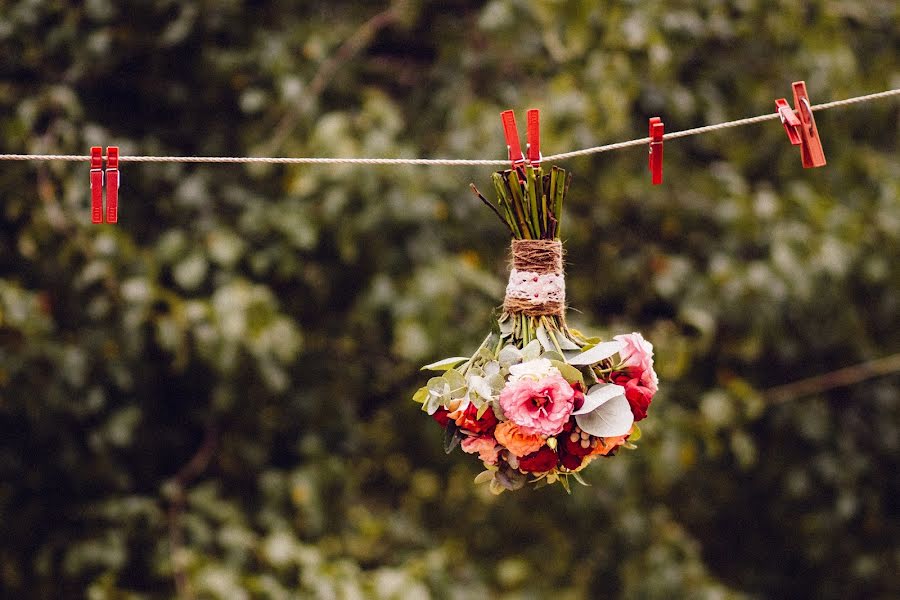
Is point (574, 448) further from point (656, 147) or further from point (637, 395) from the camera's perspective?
point (656, 147)

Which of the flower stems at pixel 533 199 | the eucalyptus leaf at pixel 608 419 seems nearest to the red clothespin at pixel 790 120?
the flower stems at pixel 533 199

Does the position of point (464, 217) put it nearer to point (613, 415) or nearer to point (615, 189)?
point (615, 189)

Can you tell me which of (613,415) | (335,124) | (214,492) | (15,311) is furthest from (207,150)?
(613,415)

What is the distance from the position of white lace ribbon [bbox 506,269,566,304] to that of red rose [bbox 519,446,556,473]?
161 mm

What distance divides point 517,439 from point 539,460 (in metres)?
0.04

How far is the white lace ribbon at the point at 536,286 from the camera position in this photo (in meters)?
1.18

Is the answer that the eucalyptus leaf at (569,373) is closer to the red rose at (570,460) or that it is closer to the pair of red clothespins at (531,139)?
the red rose at (570,460)

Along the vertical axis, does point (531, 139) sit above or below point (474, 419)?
above

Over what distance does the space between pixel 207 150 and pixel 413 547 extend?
932 millimetres

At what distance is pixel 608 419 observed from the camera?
1.12 m

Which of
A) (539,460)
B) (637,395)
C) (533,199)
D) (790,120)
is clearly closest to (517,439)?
(539,460)

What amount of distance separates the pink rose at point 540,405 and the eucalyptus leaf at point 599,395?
2 cm

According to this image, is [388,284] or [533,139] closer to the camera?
[533,139]

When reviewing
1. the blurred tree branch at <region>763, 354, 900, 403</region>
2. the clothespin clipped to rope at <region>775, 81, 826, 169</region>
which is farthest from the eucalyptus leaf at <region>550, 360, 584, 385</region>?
the blurred tree branch at <region>763, 354, 900, 403</region>
